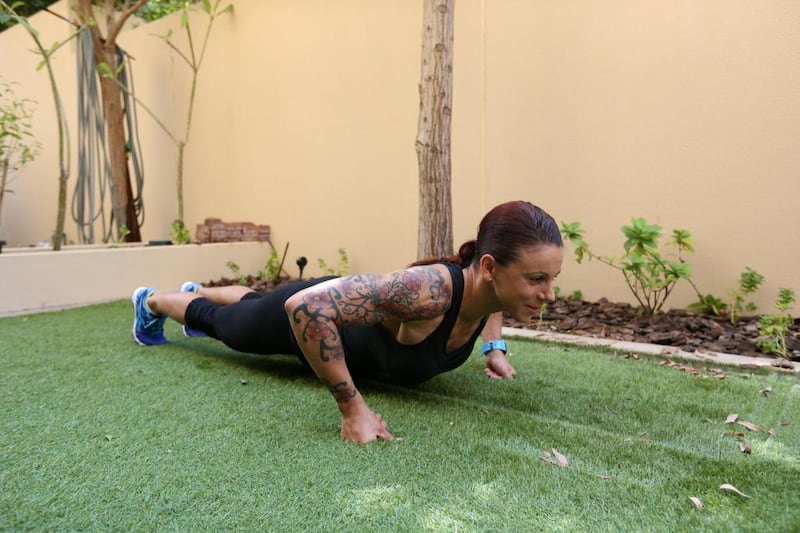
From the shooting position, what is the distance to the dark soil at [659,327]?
309 cm

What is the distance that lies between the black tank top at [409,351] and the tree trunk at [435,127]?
1.72 m

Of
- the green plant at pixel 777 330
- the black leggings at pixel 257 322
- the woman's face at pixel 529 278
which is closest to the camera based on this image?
the woman's face at pixel 529 278

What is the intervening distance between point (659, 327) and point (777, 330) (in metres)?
0.64

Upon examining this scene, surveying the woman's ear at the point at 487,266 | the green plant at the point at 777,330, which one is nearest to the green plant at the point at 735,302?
the green plant at the point at 777,330

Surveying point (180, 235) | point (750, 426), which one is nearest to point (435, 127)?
point (750, 426)

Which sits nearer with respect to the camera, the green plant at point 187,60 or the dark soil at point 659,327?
the dark soil at point 659,327

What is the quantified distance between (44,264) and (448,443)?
396 cm

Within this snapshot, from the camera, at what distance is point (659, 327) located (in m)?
3.48

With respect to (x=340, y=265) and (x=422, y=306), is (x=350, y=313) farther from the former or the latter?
(x=340, y=265)

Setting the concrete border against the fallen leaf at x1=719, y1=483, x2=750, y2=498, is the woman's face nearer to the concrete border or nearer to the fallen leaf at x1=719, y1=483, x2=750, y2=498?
the fallen leaf at x1=719, y1=483, x2=750, y2=498

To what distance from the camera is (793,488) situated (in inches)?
58.2

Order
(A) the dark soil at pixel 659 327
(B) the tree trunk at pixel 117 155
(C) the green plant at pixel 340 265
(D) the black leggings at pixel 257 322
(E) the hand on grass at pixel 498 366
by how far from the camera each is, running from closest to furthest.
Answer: (D) the black leggings at pixel 257 322, (E) the hand on grass at pixel 498 366, (A) the dark soil at pixel 659 327, (C) the green plant at pixel 340 265, (B) the tree trunk at pixel 117 155

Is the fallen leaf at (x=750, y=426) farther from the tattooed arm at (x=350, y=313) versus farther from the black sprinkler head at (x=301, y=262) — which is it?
the black sprinkler head at (x=301, y=262)

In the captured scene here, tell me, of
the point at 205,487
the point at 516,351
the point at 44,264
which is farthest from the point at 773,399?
the point at 44,264
